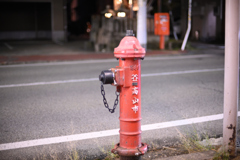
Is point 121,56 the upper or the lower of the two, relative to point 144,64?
upper

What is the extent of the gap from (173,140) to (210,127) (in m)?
0.86

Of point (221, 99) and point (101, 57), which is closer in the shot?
point (221, 99)

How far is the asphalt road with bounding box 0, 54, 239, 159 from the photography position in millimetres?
4426

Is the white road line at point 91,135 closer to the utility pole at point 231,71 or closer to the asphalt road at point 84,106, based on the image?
the asphalt road at point 84,106

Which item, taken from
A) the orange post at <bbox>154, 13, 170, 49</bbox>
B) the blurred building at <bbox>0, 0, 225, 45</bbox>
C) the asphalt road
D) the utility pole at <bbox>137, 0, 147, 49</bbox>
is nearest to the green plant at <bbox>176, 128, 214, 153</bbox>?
the asphalt road

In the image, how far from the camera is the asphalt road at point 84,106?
14.5 feet

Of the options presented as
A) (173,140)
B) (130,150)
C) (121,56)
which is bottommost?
(173,140)

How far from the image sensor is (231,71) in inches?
140

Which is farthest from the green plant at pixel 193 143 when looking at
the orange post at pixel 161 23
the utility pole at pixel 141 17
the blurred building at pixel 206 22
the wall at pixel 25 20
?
the wall at pixel 25 20

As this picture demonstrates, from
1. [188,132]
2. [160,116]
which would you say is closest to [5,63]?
[160,116]

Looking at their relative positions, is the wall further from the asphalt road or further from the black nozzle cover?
the black nozzle cover

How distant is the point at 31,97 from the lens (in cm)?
679

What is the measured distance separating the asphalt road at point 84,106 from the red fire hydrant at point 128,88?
0.84 m

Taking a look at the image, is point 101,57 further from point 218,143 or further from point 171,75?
point 218,143
